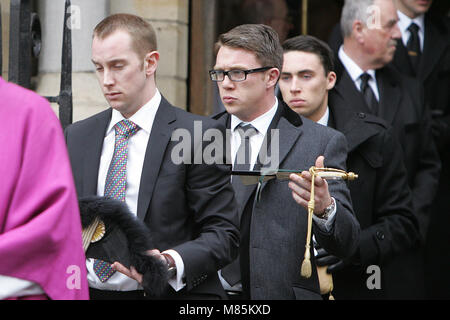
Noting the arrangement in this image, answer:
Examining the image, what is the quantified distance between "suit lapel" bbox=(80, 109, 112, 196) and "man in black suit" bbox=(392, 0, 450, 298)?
3.04 meters

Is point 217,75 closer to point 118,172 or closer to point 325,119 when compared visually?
point 118,172

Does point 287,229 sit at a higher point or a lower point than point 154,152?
lower

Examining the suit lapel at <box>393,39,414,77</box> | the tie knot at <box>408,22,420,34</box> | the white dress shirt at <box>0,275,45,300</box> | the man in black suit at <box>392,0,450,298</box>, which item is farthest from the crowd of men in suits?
the tie knot at <box>408,22,420,34</box>

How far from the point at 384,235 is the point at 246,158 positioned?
1.04 metres

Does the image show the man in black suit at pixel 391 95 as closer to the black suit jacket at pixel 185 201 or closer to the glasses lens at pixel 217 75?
the glasses lens at pixel 217 75

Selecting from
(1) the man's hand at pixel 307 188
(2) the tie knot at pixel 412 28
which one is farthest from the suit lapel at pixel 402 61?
(1) the man's hand at pixel 307 188

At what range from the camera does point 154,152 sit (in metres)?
3.82

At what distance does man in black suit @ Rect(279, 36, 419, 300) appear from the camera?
4.93 meters

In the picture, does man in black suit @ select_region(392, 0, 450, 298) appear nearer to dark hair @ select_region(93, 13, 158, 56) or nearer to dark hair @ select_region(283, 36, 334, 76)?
dark hair @ select_region(283, 36, 334, 76)

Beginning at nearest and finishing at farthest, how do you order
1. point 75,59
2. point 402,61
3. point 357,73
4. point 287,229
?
point 287,229 → point 357,73 → point 75,59 → point 402,61

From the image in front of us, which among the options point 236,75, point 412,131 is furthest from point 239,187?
point 412,131

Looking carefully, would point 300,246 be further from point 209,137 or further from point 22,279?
point 22,279

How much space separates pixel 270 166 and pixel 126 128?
74cm
